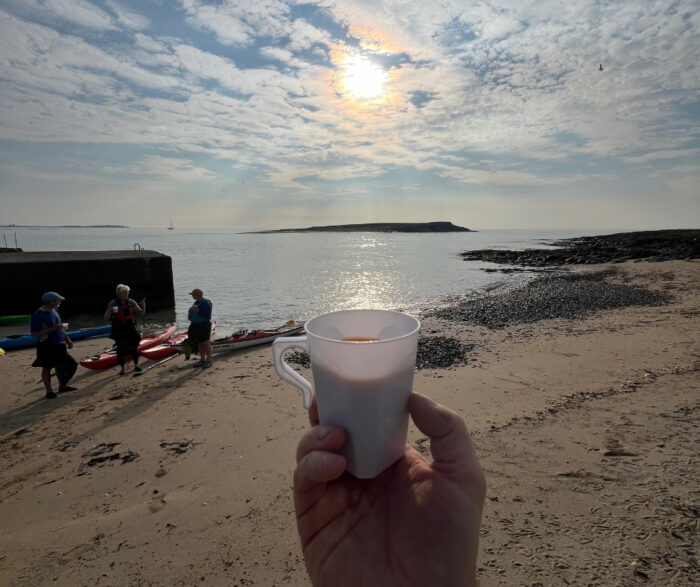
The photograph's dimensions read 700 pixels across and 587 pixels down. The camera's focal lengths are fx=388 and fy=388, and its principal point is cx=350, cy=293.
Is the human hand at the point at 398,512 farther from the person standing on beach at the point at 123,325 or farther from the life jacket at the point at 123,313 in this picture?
the life jacket at the point at 123,313

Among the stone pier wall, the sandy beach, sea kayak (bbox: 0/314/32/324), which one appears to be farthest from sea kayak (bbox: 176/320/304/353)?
sea kayak (bbox: 0/314/32/324)

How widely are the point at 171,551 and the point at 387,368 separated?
3436 mm

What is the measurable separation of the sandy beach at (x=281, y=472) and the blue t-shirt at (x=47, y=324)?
131 cm

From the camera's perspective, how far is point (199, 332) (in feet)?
31.9

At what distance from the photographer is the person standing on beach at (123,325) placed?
9.13 m

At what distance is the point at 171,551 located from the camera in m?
3.58

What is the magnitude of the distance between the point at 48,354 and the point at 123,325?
160 centimetres

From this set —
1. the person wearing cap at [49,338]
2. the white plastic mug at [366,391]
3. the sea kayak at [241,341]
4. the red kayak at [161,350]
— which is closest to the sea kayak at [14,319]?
the red kayak at [161,350]

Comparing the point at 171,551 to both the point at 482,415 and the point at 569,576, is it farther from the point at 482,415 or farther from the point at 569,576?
the point at 482,415

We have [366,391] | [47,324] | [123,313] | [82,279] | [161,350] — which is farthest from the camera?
[82,279]

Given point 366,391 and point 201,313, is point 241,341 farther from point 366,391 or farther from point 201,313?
point 366,391

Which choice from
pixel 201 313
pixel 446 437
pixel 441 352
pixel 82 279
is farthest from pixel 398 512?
pixel 82 279

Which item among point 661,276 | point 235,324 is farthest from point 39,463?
point 661,276

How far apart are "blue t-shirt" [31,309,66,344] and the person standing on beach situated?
39.5 inches
